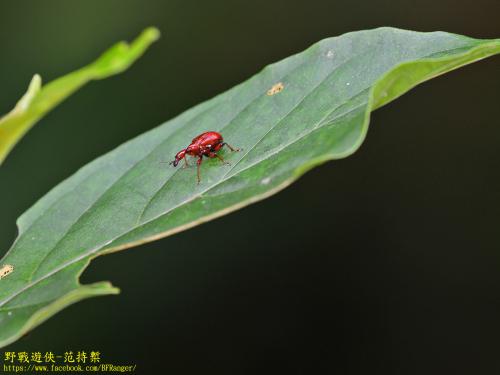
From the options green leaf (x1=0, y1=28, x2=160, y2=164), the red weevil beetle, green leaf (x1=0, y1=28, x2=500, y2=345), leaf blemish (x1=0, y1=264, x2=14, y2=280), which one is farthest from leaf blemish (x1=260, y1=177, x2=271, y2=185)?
leaf blemish (x1=0, y1=264, x2=14, y2=280)

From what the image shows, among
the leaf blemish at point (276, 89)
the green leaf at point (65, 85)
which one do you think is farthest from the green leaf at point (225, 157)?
the green leaf at point (65, 85)

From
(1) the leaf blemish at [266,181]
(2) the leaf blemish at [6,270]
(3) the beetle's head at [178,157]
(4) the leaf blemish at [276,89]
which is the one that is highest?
(4) the leaf blemish at [276,89]

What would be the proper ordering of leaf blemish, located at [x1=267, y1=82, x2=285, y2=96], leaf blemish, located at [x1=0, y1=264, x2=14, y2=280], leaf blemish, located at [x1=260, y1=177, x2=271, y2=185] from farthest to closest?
1. leaf blemish, located at [x1=267, y1=82, x2=285, y2=96]
2. leaf blemish, located at [x1=0, y1=264, x2=14, y2=280]
3. leaf blemish, located at [x1=260, y1=177, x2=271, y2=185]

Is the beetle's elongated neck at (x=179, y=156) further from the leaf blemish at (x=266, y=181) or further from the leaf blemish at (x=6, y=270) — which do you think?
the leaf blemish at (x=266, y=181)

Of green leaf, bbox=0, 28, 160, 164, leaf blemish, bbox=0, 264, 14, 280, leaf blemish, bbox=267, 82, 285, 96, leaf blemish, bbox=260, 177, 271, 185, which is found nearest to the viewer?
green leaf, bbox=0, 28, 160, 164

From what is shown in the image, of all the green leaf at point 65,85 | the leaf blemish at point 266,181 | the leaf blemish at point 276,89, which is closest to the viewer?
the green leaf at point 65,85

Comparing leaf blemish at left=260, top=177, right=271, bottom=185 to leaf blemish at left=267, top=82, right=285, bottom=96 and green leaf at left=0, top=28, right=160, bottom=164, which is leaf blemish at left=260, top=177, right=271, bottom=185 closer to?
green leaf at left=0, top=28, right=160, bottom=164

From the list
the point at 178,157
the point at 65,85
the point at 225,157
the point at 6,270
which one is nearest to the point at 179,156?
the point at 178,157

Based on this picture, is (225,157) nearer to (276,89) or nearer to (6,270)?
(276,89)
